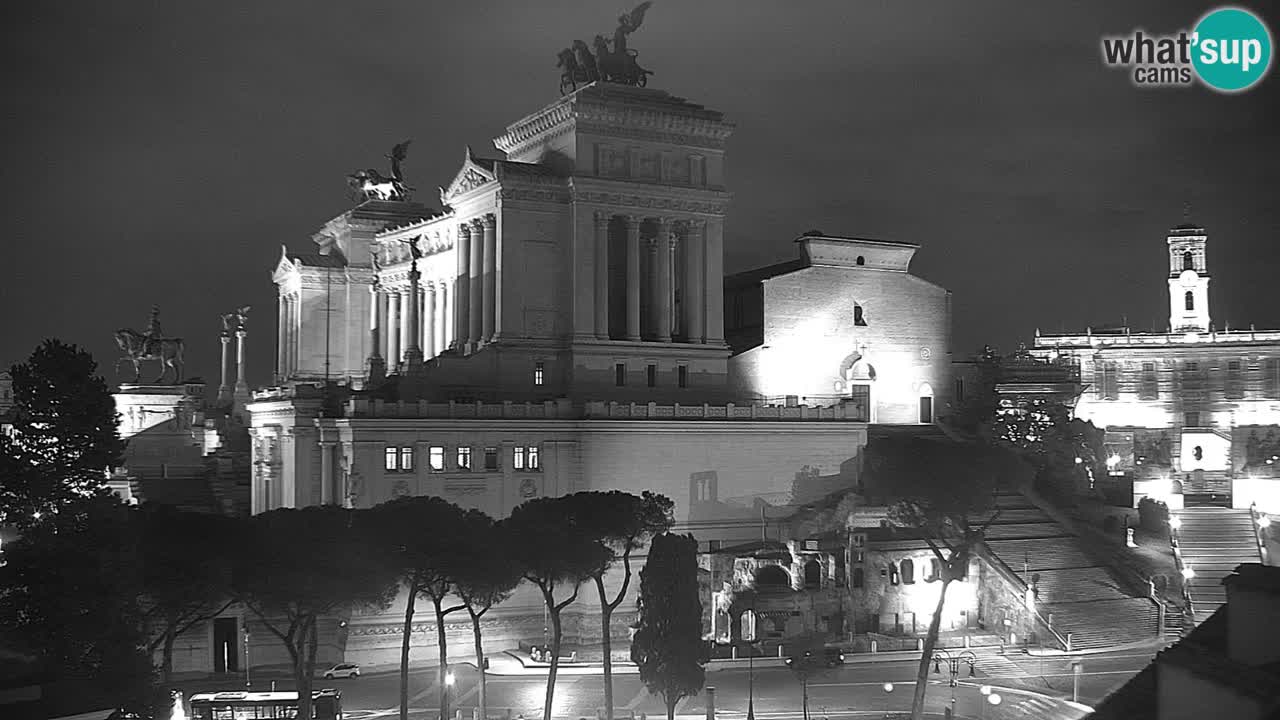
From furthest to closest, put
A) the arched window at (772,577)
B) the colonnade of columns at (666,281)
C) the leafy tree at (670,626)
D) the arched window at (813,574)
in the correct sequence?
the colonnade of columns at (666,281) → the arched window at (813,574) → the arched window at (772,577) → the leafy tree at (670,626)

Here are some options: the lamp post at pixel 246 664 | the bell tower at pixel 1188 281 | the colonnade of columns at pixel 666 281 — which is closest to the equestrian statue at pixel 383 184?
the colonnade of columns at pixel 666 281

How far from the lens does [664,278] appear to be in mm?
86062

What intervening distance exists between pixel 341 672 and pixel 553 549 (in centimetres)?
1544

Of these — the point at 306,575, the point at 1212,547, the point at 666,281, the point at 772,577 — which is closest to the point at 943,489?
the point at 772,577

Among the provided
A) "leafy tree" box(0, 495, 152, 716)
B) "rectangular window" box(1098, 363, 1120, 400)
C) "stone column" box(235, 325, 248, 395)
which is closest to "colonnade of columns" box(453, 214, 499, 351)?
"stone column" box(235, 325, 248, 395)

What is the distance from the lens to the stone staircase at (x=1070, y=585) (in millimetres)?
73062

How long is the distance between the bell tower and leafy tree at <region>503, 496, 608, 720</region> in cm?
8463

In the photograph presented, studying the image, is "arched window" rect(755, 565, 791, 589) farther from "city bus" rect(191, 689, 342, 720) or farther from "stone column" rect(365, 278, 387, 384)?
"stone column" rect(365, 278, 387, 384)

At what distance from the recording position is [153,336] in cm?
10812

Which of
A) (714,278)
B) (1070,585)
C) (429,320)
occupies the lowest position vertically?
(1070,585)

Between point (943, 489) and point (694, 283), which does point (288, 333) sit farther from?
point (943, 489)

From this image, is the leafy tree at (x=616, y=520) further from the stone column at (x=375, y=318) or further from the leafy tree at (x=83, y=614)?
Answer: the stone column at (x=375, y=318)

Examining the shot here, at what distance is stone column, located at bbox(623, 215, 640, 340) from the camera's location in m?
85.1

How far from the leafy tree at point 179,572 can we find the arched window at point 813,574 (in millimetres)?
32239
